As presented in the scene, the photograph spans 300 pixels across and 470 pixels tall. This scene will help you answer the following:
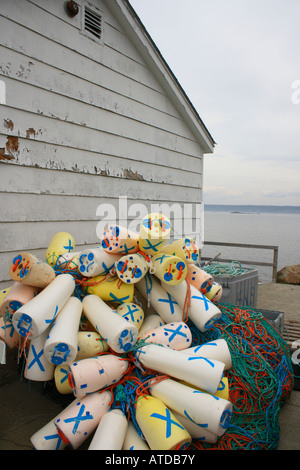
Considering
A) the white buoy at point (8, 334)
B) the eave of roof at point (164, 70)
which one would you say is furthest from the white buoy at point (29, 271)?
the eave of roof at point (164, 70)

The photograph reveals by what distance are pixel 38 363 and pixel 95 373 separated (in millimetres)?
509

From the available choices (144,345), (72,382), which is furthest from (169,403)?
(72,382)

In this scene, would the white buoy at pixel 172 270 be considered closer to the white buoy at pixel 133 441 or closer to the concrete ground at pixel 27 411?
the white buoy at pixel 133 441

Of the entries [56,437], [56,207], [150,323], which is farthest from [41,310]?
[56,207]

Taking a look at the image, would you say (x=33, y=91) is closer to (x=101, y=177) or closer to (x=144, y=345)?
(x=101, y=177)

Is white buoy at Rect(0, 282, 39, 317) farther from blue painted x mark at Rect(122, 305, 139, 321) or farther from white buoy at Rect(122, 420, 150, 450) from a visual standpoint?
white buoy at Rect(122, 420, 150, 450)

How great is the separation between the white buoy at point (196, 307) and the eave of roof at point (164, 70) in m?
3.70

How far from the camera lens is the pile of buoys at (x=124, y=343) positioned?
2.08 meters

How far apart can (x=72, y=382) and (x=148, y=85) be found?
4431 mm

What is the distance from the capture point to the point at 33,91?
3658 mm

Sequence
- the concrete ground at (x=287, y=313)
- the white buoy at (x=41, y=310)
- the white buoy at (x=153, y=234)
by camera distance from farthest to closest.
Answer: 1. the white buoy at (x=153, y=234)
2. the concrete ground at (x=287, y=313)
3. the white buoy at (x=41, y=310)

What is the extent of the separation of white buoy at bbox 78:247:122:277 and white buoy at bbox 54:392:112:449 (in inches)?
36.9

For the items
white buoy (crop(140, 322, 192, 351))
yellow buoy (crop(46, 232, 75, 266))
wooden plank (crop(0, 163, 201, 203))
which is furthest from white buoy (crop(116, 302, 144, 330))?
wooden plank (crop(0, 163, 201, 203))

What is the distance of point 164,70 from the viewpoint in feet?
17.3
